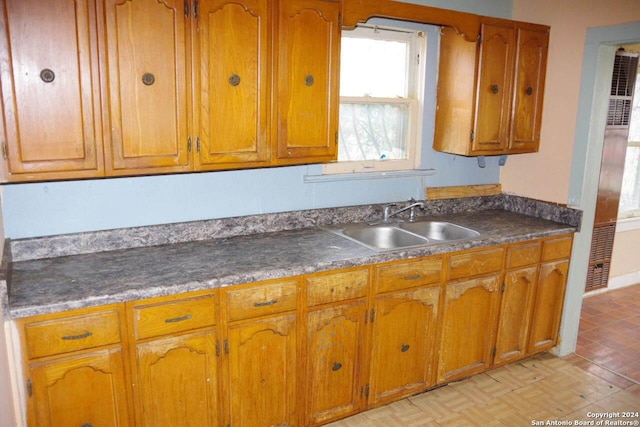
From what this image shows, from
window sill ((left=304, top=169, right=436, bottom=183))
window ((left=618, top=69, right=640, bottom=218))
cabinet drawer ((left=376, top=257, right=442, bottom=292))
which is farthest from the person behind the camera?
window ((left=618, top=69, right=640, bottom=218))

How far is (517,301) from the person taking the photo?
9.84ft

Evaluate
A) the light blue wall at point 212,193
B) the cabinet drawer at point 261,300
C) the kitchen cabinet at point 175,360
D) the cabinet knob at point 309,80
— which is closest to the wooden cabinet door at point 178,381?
the kitchen cabinet at point 175,360

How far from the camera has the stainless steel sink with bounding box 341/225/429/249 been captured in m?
2.90

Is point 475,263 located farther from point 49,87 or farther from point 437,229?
point 49,87

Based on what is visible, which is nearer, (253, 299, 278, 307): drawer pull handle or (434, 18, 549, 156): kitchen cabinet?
(253, 299, 278, 307): drawer pull handle

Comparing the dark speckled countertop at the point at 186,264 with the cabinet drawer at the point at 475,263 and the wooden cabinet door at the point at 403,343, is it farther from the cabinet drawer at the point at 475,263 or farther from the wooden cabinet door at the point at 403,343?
the wooden cabinet door at the point at 403,343

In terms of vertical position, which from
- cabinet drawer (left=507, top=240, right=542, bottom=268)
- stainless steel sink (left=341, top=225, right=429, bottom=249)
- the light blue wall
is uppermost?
the light blue wall

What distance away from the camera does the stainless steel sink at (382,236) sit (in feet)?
9.51

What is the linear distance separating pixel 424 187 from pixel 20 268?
2395 millimetres

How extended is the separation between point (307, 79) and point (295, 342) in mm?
1288

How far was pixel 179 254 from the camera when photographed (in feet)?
7.55

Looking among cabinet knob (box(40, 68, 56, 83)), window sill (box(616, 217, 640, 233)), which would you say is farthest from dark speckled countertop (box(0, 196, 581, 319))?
window sill (box(616, 217, 640, 233))

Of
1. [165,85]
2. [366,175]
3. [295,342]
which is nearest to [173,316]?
[295,342]

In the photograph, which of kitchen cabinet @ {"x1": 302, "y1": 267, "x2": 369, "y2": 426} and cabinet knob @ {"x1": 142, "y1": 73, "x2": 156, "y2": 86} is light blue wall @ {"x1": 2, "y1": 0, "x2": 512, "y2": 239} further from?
kitchen cabinet @ {"x1": 302, "y1": 267, "x2": 369, "y2": 426}
